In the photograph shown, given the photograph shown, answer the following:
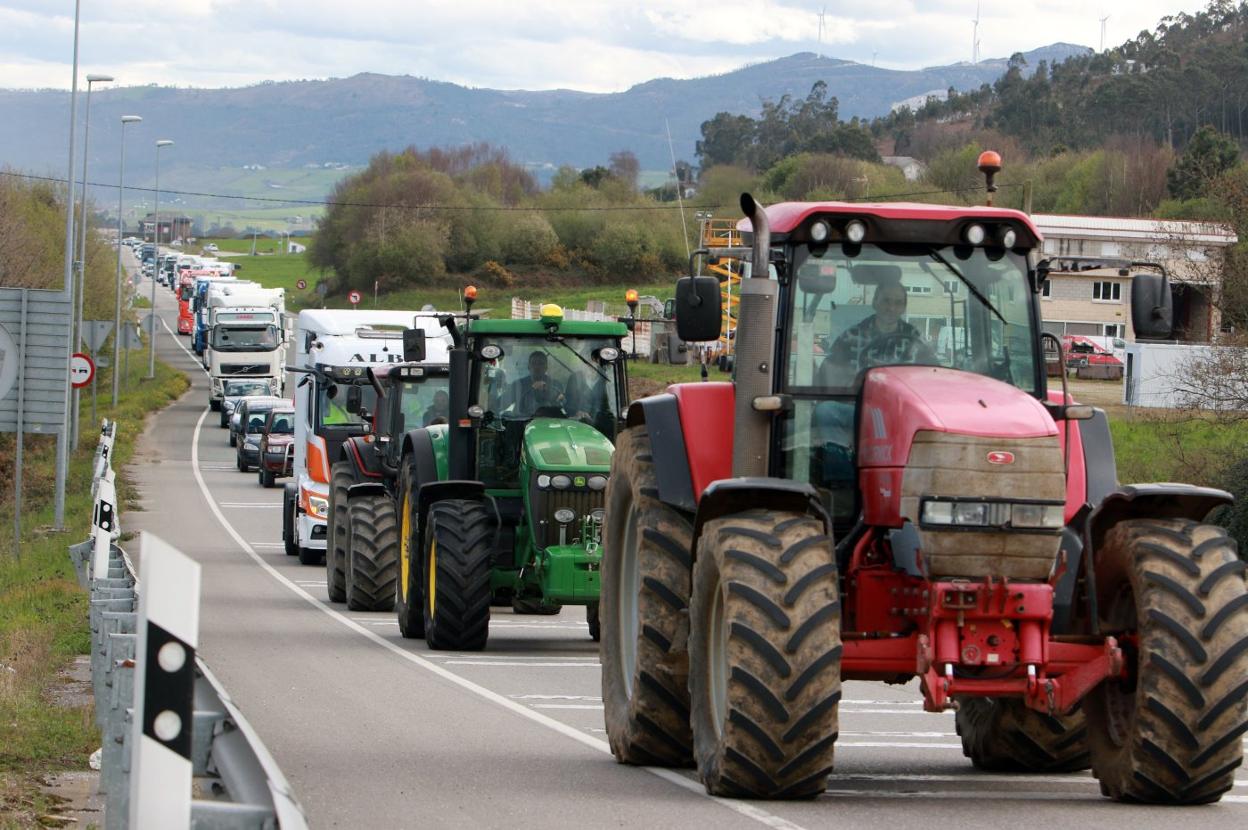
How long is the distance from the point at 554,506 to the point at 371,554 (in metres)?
5.39

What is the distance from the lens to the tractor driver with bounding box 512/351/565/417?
19422mm

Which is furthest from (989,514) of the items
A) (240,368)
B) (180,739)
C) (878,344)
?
(240,368)

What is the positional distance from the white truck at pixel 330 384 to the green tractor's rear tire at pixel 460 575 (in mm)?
8758

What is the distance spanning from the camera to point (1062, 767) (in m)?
10.9

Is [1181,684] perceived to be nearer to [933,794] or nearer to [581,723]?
[933,794]

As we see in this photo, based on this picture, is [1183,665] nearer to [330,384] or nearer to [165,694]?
[165,694]

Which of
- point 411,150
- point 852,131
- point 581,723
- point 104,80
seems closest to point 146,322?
point 411,150

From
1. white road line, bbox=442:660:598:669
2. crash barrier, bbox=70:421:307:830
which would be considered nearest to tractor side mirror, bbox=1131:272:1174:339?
crash barrier, bbox=70:421:307:830

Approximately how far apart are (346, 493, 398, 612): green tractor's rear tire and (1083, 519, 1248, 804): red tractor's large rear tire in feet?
46.9

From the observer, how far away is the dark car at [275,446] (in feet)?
164

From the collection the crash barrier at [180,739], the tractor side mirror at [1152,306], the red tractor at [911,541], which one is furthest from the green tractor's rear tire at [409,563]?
the crash barrier at [180,739]

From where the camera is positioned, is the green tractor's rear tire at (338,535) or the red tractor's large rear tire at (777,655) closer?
the red tractor's large rear tire at (777,655)

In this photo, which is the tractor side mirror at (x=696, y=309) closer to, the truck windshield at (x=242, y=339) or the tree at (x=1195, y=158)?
the truck windshield at (x=242, y=339)

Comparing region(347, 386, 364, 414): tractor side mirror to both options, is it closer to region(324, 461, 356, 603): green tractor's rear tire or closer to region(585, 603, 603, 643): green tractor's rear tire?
region(324, 461, 356, 603): green tractor's rear tire
